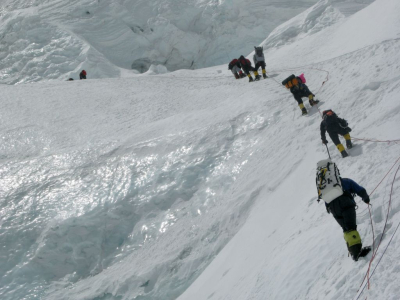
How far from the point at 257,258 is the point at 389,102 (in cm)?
418

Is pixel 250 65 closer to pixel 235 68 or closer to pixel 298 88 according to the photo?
pixel 235 68

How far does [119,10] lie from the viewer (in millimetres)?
29125

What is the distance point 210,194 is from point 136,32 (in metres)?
20.4

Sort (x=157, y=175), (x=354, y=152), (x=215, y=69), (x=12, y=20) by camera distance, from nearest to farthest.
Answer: (x=354, y=152) < (x=157, y=175) < (x=215, y=69) < (x=12, y=20)

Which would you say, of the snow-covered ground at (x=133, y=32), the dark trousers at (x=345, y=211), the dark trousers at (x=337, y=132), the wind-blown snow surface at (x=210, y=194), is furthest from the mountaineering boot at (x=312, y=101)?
the snow-covered ground at (x=133, y=32)

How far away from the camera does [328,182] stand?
5.66 meters

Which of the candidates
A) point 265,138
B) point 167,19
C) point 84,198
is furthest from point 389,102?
point 167,19

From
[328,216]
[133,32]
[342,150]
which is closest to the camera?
[328,216]

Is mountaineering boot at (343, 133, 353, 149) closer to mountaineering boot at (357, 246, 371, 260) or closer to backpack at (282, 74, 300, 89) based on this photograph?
backpack at (282, 74, 300, 89)

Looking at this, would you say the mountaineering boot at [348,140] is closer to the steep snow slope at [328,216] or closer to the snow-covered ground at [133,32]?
the steep snow slope at [328,216]

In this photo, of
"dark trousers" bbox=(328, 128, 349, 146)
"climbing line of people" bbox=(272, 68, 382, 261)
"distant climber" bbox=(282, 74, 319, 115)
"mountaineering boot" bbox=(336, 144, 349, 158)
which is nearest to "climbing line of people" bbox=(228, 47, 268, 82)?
"distant climber" bbox=(282, 74, 319, 115)

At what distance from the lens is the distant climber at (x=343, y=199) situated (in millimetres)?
5273

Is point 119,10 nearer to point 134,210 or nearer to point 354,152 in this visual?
point 134,210

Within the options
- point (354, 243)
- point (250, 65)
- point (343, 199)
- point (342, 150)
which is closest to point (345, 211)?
point (343, 199)
